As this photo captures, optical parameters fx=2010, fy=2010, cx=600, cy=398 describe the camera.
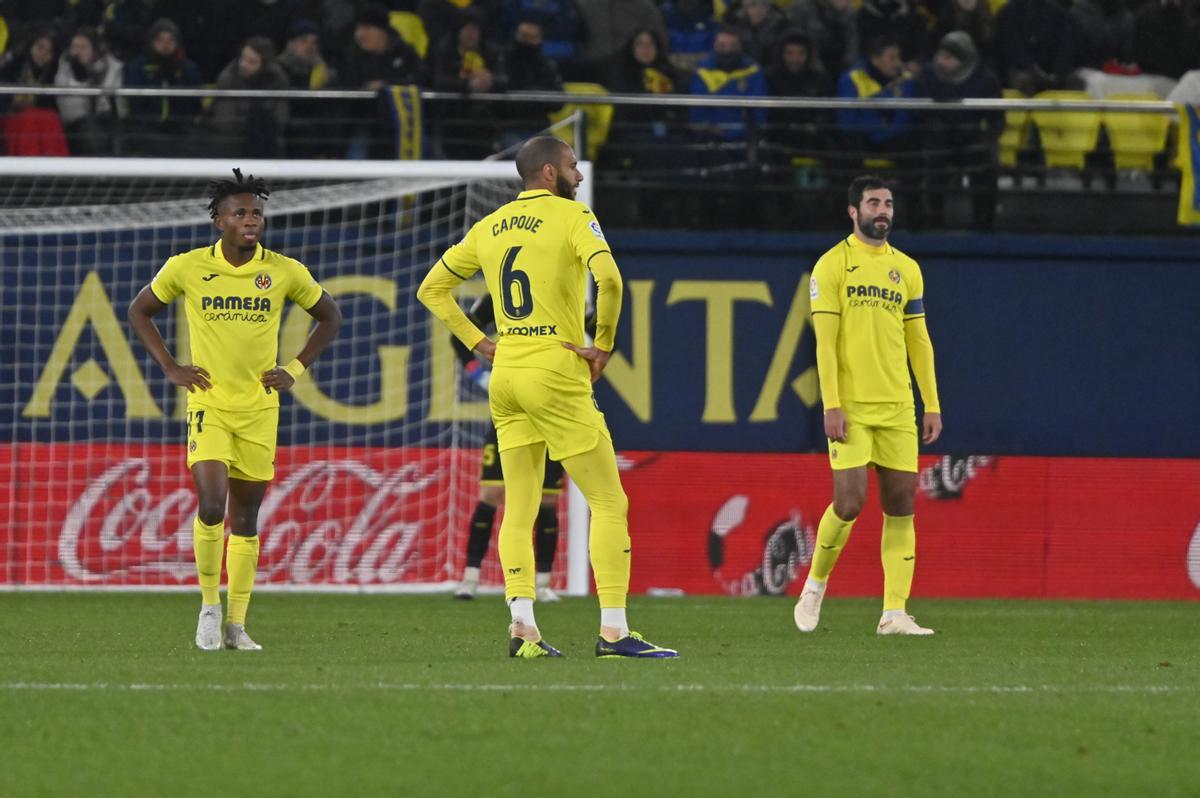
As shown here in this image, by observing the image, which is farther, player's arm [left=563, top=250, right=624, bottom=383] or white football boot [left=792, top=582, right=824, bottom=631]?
white football boot [left=792, top=582, right=824, bottom=631]

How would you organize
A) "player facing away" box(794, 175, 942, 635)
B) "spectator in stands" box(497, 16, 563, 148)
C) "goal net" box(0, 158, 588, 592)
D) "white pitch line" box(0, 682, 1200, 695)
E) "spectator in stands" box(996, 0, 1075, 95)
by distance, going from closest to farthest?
"white pitch line" box(0, 682, 1200, 695) < "player facing away" box(794, 175, 942, 635) < "goal net" box(0, 158, 588, 592) < "spectator in stands" box(497, 16, 563, 148) < "spectator in stands" box(996, 0, 1075, 95)

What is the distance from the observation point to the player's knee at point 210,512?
324 inches

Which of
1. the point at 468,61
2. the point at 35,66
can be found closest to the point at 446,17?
the point at 468,61

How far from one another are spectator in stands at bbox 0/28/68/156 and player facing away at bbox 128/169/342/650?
5.90 meters

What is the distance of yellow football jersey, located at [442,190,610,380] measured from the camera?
24.3ft

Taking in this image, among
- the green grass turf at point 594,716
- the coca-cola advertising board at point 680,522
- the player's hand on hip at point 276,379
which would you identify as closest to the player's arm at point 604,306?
the green grass turf at point 594,716

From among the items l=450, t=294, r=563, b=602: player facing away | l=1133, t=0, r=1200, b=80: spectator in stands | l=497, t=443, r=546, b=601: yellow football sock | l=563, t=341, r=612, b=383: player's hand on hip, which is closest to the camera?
l=563, t=341, r=612, b=383: player's hand on hip

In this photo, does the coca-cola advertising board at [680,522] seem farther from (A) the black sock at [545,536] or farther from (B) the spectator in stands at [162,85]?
(B) the spectator in stands at [162,85]

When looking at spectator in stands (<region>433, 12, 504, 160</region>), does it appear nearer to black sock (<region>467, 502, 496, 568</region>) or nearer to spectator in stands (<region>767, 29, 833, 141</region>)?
spectator in stands (<region>767, 29, 833, 141</region>)

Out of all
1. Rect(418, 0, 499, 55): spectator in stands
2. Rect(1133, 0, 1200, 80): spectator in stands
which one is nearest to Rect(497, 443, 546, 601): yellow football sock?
Rect(418, 0, 499, 55): spectator in stands

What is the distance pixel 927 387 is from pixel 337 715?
439 centimetres

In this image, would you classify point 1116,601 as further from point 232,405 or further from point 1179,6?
point 232,405

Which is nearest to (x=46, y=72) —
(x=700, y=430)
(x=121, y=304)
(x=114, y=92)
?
(x=114, y=92)

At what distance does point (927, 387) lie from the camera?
31.2 ft
